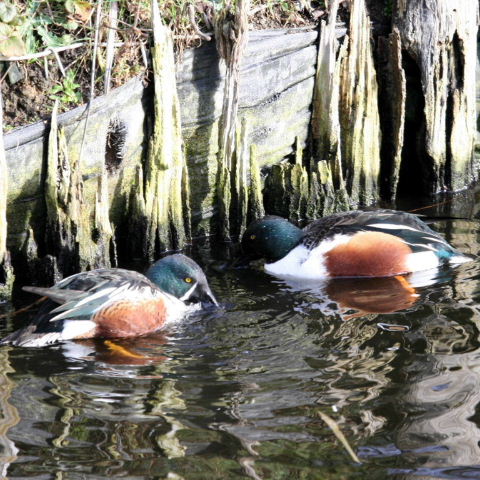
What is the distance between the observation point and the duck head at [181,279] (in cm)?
646

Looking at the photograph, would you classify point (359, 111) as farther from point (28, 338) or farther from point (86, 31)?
point (28, 338)

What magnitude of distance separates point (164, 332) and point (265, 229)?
172cm

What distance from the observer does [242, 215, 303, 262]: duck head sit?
741 cm

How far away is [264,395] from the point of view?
189 inches

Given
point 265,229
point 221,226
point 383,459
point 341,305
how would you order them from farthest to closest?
point 221,226 → point 265,229 → point 341,305 → point 383,459

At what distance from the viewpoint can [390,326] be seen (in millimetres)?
5836

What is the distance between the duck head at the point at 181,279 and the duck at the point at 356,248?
1040mm

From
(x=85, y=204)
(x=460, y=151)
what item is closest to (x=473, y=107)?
(x=460, y=151)

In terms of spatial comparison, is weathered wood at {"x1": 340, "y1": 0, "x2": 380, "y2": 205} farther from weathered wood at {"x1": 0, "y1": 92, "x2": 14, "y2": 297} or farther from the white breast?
weathered wood at {"x1": 0, "y1": 92, "x2": 14, "y2": 297}

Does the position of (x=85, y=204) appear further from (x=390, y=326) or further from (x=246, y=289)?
(x=390, y=326)

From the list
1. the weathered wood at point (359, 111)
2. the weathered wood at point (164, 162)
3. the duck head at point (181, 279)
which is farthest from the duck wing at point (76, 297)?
the weathered wood at point (359, 111)

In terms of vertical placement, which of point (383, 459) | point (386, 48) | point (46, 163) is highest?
point (386, 48)

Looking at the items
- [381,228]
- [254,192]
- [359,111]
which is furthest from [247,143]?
[381,228]

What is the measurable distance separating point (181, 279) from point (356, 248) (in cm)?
153
